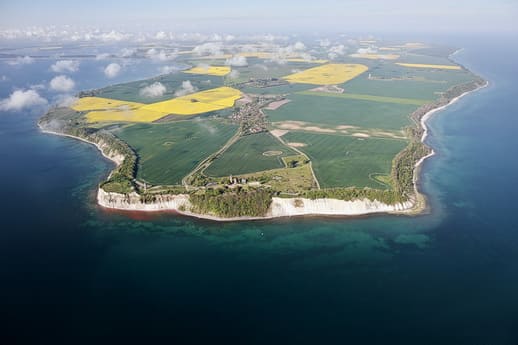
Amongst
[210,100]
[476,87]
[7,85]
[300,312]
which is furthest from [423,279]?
[7,85]

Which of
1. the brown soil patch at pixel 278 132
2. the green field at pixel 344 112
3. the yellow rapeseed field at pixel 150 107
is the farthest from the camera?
the yellow rapeseed field at pixel 150 107

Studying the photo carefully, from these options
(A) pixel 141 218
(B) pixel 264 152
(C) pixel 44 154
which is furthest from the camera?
(C) pixel 44 154

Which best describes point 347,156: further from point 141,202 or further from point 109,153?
point 109,153

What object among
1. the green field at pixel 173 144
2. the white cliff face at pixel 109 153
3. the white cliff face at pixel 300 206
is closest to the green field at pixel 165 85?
the green field at pixel 173 144

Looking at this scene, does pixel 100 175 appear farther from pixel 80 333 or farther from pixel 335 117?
pixel 335 117

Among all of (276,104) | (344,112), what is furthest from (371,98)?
(276,104)

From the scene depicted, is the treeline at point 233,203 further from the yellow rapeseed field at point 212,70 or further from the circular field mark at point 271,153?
the yellow rapeseed field at point 212,70
